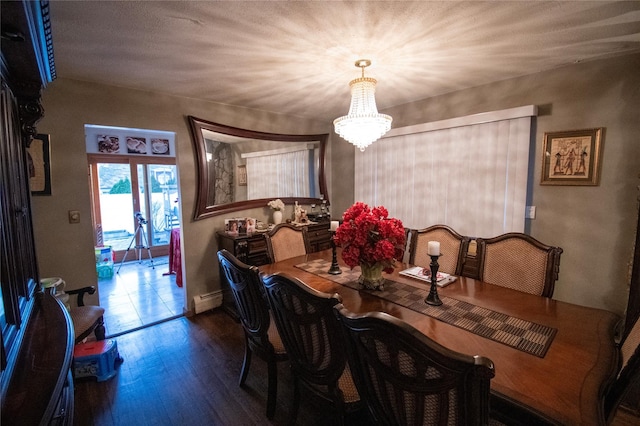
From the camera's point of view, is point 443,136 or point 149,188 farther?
point 149,188

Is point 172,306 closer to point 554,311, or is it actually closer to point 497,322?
point 497,322

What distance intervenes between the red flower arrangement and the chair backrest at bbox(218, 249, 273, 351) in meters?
0.57

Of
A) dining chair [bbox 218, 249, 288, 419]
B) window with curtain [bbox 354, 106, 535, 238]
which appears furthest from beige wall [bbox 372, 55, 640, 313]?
dining chair [bbox 218, 249, 288, 419]

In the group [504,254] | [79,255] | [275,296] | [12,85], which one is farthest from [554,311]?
[79,255]

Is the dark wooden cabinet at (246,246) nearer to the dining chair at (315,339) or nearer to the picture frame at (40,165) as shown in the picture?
the picture frame at (40,165)

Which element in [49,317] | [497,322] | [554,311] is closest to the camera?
[49,317]

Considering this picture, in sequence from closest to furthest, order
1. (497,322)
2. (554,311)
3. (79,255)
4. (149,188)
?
(497,322) → (554,311) → (79,255) → (149,188)

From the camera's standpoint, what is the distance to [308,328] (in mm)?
1340

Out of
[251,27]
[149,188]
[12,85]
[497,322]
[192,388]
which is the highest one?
[251,27]

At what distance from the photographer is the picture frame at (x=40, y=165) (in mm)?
2293

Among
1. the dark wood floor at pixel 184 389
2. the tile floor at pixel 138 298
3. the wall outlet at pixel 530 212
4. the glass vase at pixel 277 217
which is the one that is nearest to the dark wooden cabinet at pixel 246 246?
the glass vase at pixel 277 217

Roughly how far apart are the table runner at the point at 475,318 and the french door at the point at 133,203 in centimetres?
497

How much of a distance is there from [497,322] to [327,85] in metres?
2.36

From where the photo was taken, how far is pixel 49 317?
125 cm
